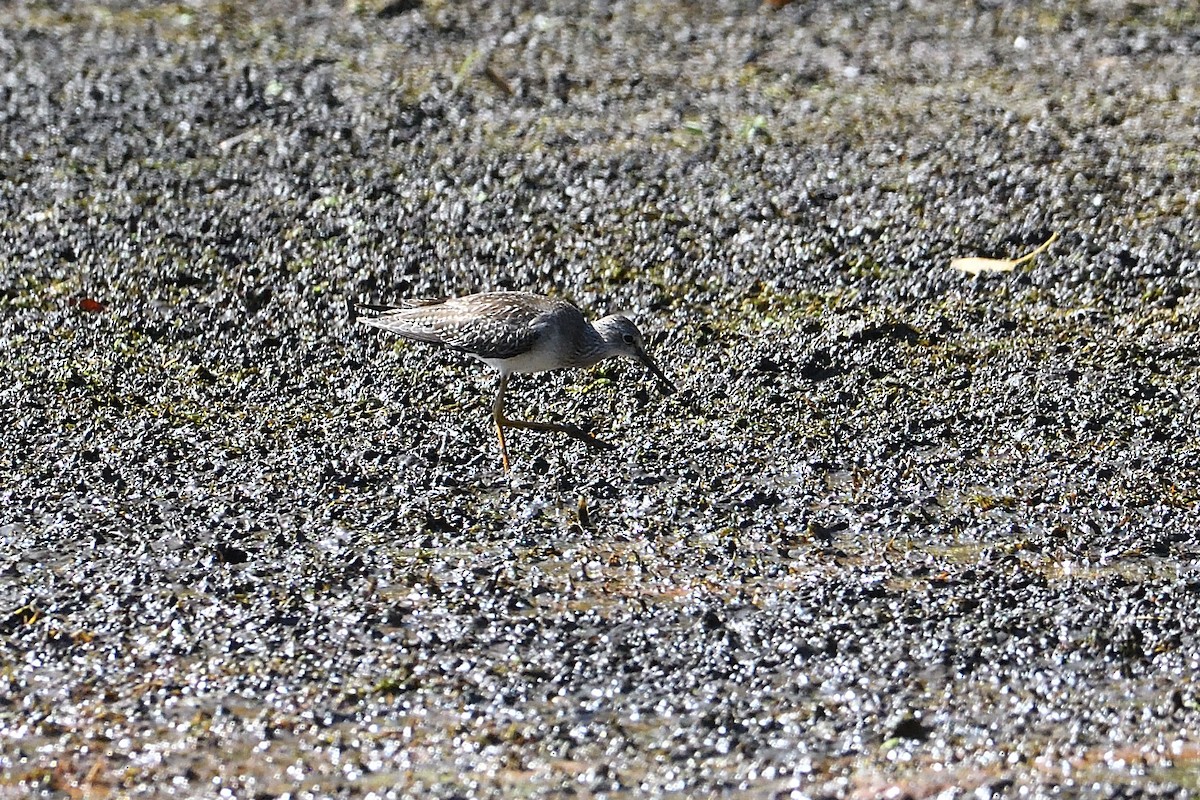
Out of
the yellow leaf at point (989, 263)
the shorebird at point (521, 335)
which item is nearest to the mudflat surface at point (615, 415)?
the yellow leaf at point (989, 263)

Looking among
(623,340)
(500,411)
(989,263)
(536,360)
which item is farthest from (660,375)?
(989,263)

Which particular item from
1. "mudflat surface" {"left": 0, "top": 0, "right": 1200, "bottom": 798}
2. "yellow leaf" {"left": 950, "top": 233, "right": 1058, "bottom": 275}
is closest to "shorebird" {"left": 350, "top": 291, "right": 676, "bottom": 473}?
"mudflat surface" {"left": 0, "top": 0, "right": 1200, "bottom": 798}

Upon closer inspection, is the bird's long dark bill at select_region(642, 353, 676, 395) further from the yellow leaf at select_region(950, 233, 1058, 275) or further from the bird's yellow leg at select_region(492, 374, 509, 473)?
the yellow leaf at select_region(950, 233, 1058, 275)

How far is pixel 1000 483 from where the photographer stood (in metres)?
6.21

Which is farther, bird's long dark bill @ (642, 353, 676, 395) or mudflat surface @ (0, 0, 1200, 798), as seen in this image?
bird's long dark bill @ (642, 353, 676, 395)

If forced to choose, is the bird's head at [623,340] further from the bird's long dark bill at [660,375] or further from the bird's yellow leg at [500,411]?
the bird's yellow leg at [500,411]

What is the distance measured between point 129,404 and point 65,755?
8.15 feet

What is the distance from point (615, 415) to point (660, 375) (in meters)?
0.26

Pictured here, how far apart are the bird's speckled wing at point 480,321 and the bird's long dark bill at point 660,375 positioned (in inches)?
15.5

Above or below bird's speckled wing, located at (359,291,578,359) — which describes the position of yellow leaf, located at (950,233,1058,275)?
below

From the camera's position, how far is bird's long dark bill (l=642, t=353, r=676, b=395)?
6911 mm

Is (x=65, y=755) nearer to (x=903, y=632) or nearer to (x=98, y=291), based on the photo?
(x=903, y=632)

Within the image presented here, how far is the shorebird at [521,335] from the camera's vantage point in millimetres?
6648

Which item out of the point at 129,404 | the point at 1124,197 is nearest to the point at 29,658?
the point at 129,404
